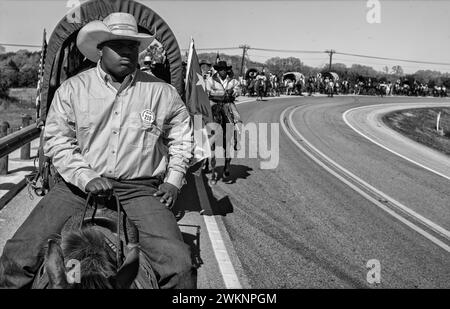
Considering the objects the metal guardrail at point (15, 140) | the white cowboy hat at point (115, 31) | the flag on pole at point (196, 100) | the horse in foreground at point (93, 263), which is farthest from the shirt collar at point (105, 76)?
the metal guardrail at point (15, 140)

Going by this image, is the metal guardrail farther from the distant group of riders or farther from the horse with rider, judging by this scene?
the distant group of riders

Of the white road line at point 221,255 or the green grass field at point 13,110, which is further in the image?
the green grass field at point 13,110

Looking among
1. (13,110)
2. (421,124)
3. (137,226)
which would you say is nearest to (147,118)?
(137,226)

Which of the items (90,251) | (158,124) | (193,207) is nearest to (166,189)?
(158,124)

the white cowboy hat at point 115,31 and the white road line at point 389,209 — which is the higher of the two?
the white cowboy hat at point 115,31

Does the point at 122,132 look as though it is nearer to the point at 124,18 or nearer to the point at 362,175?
the point at 124,18

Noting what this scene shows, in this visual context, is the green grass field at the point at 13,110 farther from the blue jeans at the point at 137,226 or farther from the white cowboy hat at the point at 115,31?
the blue jeans at the point at 137,226

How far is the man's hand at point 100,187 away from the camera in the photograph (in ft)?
11.4

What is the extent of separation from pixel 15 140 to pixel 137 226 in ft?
17.7

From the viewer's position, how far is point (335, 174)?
444 inches

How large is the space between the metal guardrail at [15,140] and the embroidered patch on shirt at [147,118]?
439 cm

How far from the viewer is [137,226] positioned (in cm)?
361

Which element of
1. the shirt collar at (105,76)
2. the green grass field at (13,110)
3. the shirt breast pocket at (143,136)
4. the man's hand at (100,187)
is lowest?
the green grass field at (13,110)
